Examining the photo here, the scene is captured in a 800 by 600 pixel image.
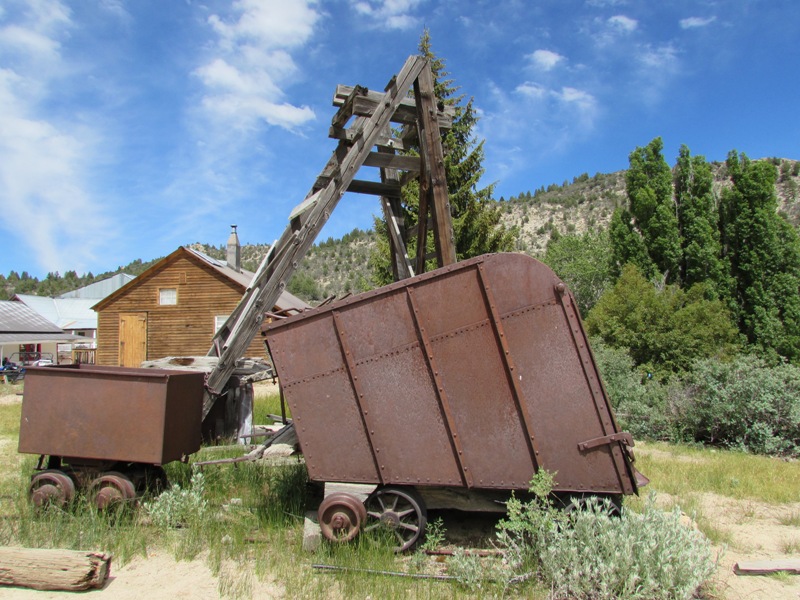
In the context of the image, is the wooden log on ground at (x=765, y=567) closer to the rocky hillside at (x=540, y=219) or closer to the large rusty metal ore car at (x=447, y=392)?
the large rusty metal ore car at (x=447, y=392)

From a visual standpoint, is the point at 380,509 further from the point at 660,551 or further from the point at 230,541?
the point at 660,551

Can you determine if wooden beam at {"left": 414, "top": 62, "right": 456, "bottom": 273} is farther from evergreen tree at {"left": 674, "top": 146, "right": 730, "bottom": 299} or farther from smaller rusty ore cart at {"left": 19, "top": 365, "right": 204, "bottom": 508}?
evergreen tree at {"left": 674, "top": 146, "right": 730, "bottom": 299}

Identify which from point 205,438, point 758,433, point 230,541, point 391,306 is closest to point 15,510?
point 230,541

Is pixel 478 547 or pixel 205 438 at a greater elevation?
pixel 205 438

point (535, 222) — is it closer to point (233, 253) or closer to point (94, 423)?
point (233, 253)

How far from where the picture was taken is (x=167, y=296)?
26.3 meters

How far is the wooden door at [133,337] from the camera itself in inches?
1037

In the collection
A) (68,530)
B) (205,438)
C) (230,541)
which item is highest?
(205,438)

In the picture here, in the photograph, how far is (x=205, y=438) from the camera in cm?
Answer: 891

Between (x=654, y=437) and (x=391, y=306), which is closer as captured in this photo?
(x=391, y=306)

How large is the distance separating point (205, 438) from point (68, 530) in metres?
4.19

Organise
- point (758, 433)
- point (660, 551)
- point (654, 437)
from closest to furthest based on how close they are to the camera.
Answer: point (660, 551) → point (758, 433) → point (654, 437)

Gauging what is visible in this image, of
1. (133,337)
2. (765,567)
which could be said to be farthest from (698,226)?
(133,337)

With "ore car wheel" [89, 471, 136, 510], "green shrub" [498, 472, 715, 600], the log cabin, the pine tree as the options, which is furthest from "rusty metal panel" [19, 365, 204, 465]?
the pine tree
